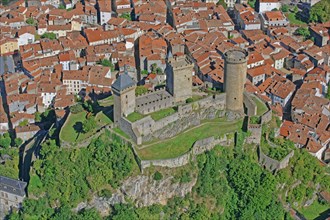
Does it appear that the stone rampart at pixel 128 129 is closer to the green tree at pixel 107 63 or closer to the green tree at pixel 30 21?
the green tree at pixel 107 63

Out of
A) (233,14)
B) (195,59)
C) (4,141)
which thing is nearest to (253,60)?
(195,59)

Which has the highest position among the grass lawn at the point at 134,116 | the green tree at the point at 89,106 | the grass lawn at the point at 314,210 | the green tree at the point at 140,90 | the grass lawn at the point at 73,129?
the green tree at the point at 140,90

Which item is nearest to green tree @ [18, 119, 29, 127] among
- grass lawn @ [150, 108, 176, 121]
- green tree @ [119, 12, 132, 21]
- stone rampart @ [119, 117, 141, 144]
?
stone rampart @ [119, 117, 141, 144]

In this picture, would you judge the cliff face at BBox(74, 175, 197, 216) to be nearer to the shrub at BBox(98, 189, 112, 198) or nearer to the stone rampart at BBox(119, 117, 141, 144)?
the shrub at BBox(98, 189, 112, 198)

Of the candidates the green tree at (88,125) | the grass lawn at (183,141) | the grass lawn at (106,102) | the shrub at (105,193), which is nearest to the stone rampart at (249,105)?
the grass lawn at (183,141)

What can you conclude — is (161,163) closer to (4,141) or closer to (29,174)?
(29,174)
